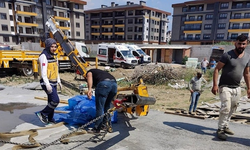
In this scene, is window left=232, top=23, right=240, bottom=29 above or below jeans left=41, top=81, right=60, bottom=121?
above

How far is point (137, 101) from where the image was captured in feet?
10.7

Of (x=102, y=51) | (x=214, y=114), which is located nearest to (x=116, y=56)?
(x=102, y=51)

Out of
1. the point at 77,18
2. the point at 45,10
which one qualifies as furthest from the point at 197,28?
the point at 45,10

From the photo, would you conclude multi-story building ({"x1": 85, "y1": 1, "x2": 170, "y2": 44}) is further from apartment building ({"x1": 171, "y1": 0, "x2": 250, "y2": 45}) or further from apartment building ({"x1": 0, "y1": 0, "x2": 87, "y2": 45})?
apartment building ({"x1": 0, "y1": 0, "x2": 87, "y2": 45})

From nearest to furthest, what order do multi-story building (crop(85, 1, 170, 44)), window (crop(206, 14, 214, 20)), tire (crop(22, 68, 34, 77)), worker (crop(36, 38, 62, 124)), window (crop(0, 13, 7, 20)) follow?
1. worker (crop(36, 38, 62, 124))
2. tire (crop(22, 68, 34, 77))
3. window (crop(0, 13, 7, 20))
4. window (crop(206, 14, 214, 20))
5. multi-story building (crop(85, 1, 170, 44))

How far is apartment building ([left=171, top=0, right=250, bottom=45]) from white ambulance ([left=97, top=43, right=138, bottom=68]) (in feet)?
102

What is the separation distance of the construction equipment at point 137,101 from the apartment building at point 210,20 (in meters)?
44.9

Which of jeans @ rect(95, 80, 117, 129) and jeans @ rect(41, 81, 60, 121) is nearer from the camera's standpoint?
jeans @ rect(95, 80, 117, 129)

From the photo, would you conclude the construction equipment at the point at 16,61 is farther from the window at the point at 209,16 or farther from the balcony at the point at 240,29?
the balcony at the point at 240,29

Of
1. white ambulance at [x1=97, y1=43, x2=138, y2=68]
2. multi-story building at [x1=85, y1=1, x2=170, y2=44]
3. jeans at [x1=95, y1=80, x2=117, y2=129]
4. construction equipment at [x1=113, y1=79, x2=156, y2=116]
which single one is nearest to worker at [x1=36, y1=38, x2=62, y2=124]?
jeans at [x1=95, y1=80, x2=117, y2=129]

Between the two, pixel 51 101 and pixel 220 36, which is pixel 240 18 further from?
pixel 51 101

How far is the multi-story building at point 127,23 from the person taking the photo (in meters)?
54.5

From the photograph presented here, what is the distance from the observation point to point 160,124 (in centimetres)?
434

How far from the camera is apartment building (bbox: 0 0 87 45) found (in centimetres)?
4128
